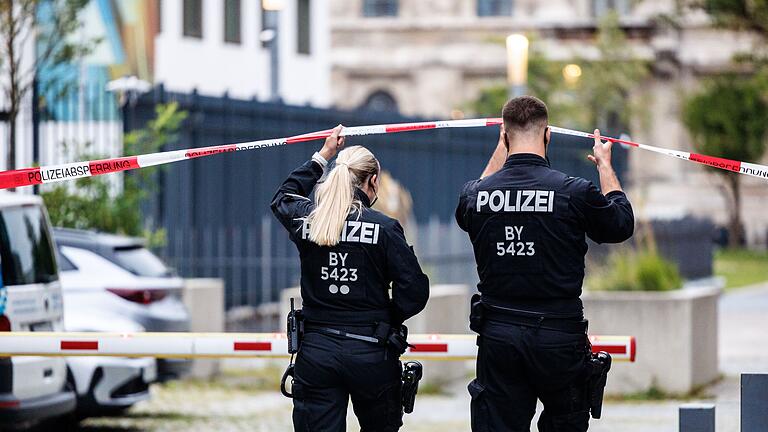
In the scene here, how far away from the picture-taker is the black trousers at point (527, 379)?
6.26 m

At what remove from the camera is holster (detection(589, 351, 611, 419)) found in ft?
20.9

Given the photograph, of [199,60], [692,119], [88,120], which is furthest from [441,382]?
[692,119]

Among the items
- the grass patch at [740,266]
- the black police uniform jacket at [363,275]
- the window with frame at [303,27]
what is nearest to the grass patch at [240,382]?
the black police uniform jacket at [363,275]

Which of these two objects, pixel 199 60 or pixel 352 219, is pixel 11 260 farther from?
pixel 199 60

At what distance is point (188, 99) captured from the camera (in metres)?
17.3

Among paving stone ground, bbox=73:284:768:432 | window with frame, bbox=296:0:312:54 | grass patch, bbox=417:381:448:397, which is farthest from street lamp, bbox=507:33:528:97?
window with frame, bbox=296:0:312:54

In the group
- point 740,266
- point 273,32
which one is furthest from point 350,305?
point 740,266

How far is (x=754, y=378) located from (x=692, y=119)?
42.7 m

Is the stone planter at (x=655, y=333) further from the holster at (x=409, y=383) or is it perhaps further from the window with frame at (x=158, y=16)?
the window with frame at (x=158, y=16)

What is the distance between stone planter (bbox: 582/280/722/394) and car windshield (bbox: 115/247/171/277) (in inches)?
148

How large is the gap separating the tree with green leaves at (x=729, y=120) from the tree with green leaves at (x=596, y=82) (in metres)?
2.98

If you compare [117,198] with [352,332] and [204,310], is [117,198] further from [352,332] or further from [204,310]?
[352,332]

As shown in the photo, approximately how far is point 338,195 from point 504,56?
188ft

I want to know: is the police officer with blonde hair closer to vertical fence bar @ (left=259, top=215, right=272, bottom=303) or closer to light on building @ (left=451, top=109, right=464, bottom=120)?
vertical fence bar @ (left=259, top=215, right=272, bottom=303)
